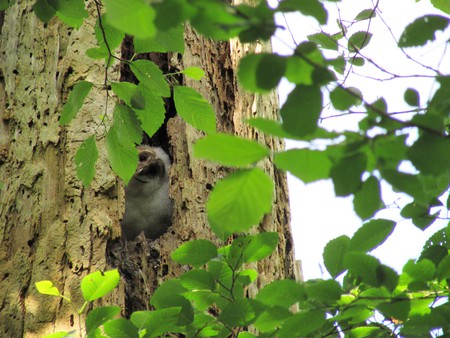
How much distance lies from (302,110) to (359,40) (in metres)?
1.41

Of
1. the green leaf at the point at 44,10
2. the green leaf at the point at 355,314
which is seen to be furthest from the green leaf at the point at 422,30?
the green leaf at the point at 44,10

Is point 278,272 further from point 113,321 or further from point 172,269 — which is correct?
point 113,321

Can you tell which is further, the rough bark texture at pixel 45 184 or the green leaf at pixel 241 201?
the rough bark texture at pixel 45 184

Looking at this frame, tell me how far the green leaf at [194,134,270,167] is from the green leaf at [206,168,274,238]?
34 millimetres

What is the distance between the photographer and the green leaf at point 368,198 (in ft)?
4.44

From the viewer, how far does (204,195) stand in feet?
9.91

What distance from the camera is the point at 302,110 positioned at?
4.04 ft

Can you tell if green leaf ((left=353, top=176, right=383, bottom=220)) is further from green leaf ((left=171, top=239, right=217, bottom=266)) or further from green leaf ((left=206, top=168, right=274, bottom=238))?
green leaf ((left=171, top=239, right=217, bottom=266))

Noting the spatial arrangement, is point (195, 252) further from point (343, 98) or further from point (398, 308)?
point (343, 98)

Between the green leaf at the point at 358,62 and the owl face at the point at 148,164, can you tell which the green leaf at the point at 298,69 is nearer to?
the green leaf at the point at 358,62

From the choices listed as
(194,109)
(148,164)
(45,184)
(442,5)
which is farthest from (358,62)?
(148,164)

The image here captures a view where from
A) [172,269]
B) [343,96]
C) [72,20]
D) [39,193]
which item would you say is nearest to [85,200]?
[39,193]

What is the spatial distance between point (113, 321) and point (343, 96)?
975mm

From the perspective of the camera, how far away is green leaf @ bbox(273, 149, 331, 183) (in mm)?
1217
